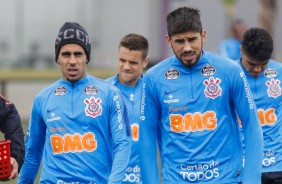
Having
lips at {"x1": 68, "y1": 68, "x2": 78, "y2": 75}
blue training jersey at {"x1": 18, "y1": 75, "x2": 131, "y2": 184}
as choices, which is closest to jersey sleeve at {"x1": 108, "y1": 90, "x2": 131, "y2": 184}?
blue training jersey at {"x1": 18, "y1": 75, "x2": 131, "y2": 184}

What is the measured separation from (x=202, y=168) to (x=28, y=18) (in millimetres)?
30518

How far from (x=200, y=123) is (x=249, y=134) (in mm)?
418

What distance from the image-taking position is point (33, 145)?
9102mm

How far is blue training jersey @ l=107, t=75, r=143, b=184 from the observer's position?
440 inches

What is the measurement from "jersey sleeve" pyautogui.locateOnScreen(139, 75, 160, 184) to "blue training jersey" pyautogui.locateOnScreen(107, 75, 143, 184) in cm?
214

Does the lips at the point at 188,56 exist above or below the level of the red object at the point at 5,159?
above

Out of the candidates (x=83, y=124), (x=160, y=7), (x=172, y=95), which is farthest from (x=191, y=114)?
(x=160, y=7)

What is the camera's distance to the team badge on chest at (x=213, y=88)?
863cm

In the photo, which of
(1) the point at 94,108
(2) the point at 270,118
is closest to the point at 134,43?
(2) the point at 270,118

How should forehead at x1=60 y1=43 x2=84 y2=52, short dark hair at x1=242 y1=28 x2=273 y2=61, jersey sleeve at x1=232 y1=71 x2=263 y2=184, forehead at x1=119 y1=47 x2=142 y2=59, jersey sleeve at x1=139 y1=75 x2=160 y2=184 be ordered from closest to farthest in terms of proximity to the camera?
jersey sleeve at x1=232 y1=71 x2=263 y2=184
jersey sleeve at x1=139 y1=75 x2=160 y2=184
forehead at x1=60 y1=43 x2=84 y2=52
short dark hair at x1=242 y1=28 x2=273 y2=61
forehead at x1=119 y1=47 x2=142 y2=59

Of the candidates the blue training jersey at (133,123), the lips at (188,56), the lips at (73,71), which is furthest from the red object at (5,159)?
the blue training jersey at (133,123)

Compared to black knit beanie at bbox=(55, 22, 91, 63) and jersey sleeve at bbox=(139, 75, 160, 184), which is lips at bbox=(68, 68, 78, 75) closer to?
black knit beanie at bbox=(55, 22, 91, 63)

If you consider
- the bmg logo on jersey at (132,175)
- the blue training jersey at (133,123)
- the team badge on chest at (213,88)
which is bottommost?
the bmg logo on jersey at (132,175)

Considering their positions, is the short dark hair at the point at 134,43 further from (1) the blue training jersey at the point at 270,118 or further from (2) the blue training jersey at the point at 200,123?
(2) the blue training jersey at the point at 200,123
